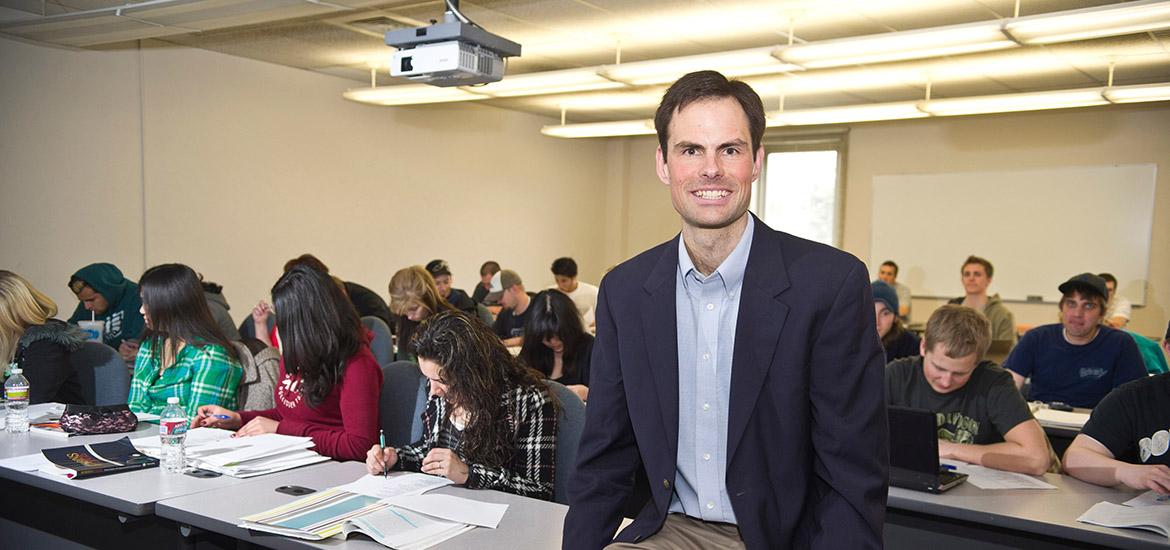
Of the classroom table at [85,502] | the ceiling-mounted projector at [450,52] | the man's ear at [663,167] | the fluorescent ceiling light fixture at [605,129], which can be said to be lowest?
the classroom table at [85,502]

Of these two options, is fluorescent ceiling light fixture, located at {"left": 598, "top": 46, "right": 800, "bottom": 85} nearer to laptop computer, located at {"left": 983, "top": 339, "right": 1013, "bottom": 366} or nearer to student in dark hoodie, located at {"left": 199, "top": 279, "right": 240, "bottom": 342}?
laptop computer, located at {"left": 983, "top": 339, "right": 1013, "bottom": 366}

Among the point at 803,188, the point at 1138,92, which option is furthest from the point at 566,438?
the point at 803,188

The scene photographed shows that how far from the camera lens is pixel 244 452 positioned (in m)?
2.58

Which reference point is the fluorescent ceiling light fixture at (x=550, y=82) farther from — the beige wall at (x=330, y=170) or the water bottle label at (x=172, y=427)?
the water bottle label at (x=172, y=427)

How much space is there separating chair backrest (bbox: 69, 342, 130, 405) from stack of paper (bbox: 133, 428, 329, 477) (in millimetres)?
994

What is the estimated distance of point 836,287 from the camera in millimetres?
1422

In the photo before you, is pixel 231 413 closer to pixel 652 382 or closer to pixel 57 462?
pixel 57 462

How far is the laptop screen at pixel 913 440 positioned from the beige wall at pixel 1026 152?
6.63 metres

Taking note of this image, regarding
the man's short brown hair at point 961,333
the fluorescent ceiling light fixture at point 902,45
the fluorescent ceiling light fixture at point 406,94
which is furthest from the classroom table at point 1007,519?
the fluorescent ceiling light fixture at point 406,94

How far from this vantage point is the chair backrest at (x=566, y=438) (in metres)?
2.55

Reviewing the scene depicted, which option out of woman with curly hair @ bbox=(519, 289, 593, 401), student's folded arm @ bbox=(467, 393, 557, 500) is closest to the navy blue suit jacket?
student's folded arm @ bbox=(467, 393, 557, 500)

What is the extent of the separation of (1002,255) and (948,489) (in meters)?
6.79

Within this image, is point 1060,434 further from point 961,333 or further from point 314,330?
point 314,330

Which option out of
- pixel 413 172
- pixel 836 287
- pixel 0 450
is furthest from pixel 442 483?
pixel 413 172
